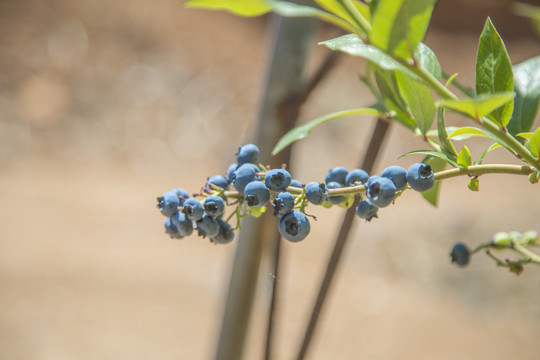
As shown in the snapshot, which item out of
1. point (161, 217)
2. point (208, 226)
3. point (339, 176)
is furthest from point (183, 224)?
point (161, 217)

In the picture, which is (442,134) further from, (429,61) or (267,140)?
(267,140)

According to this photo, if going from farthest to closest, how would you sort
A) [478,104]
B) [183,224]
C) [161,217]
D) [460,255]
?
[161,217] → [460,255] → [183,224] → [478,104]

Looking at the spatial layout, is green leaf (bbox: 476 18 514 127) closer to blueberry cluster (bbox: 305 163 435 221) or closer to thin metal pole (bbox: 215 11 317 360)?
blueberry cluster (bbox: 305 163 435 221)

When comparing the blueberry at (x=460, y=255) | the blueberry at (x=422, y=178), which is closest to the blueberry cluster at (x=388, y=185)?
the blueberry at (x=422, y=178)

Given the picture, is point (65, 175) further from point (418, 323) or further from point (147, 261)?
point (418, 323)

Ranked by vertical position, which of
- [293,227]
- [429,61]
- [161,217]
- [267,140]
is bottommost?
[293,227]

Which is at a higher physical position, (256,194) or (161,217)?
(161,217)

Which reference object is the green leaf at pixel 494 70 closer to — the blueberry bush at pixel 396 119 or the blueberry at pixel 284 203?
the blueberry bush at pixel 396 119

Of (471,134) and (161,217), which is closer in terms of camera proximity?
(471,134)
